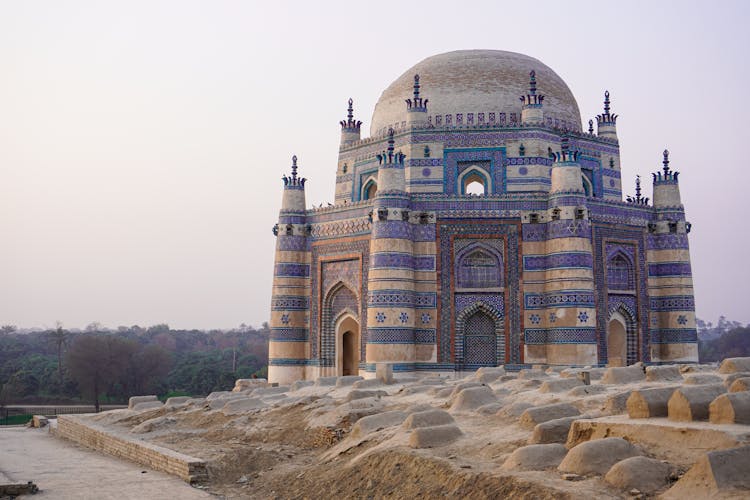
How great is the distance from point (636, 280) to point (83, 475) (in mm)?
18855

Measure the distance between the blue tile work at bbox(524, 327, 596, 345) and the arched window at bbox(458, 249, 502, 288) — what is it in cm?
194

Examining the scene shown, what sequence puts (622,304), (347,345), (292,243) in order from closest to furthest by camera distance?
(622,304)
(347,345)
(292,243)

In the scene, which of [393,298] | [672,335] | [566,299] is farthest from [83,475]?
[672,335]

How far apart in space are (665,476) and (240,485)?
7.41 metres

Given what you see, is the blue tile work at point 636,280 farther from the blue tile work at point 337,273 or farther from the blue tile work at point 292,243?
the blue tile work at point 292,243

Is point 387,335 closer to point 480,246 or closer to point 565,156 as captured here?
point 480,246

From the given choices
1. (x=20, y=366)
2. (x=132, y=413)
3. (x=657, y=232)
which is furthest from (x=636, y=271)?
(x=20, y=366)

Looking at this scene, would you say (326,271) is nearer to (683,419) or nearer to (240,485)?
(240,485)

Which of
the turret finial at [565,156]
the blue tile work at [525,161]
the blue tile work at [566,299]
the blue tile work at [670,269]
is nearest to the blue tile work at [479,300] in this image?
the blue tile work at [566,299]

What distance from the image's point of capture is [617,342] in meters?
25.8

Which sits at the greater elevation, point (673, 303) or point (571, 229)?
point (571, 229)

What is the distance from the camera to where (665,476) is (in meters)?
8.02

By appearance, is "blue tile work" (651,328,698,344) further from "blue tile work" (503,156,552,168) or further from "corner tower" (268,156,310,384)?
"corner tower" (268,156,310,384)

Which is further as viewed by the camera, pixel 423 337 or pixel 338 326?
pixel 338 326
